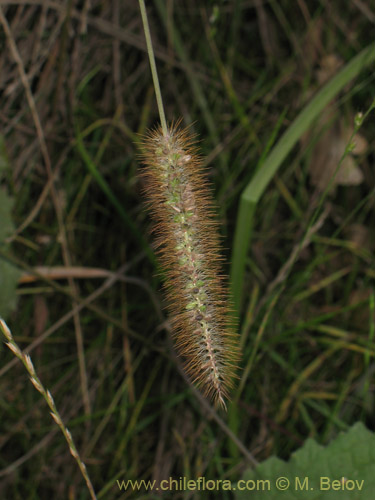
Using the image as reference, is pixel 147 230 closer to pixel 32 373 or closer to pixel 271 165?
pixel 271 165

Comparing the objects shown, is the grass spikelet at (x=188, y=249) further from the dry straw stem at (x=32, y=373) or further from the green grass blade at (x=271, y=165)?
the green grass blade at (x=271, y=165)

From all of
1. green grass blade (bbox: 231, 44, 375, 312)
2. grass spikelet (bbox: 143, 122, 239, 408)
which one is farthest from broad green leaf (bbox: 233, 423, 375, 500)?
grass spikelet (bbox: 143, 122, 239, 408)

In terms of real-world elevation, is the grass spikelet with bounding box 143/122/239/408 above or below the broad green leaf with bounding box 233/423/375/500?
above

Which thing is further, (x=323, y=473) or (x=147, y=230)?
(x=147, y=230)

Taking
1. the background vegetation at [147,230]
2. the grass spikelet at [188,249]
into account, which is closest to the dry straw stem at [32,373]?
the grass spikelet at [188,249]

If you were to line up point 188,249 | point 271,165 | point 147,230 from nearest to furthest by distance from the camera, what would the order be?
point 188,249, point 271,165, point 147,230

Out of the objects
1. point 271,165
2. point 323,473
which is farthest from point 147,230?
point 323,473

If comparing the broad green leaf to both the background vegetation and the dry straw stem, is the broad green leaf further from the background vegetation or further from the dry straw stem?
the dry straw stem
